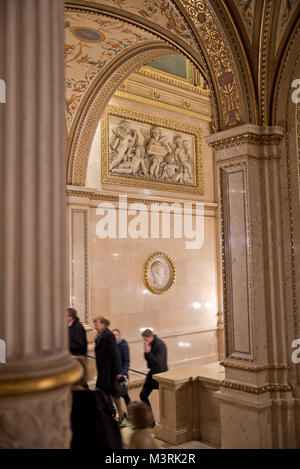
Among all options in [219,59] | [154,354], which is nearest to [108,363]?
[154,354]

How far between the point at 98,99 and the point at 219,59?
4.45 metres

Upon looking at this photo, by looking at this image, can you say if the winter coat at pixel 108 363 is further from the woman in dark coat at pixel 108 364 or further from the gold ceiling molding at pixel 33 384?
A: the gold ceiling molding at pixel 33 384

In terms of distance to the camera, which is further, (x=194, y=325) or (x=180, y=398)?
(x=194, y=325)

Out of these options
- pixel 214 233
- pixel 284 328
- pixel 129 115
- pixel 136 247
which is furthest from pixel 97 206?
pixel 284 328

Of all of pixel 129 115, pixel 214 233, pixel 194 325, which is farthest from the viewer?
pixel 214 233

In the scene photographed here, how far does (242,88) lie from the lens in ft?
19.4

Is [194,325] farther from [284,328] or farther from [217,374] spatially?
[284,328]

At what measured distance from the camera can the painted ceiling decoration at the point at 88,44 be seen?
7.88 m

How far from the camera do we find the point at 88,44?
861 centimetres

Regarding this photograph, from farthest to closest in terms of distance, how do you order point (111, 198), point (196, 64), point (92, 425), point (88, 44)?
point (111, 198), point (88, 44), point (196, 64), point (92, 425)

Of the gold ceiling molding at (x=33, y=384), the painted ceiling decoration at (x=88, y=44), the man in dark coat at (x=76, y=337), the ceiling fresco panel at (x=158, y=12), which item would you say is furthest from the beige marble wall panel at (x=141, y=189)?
the gold ceiling molding at (x=33, y=384)

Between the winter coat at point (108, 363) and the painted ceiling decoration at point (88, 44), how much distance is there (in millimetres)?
5470

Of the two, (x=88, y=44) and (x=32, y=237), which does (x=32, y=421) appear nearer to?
(x=32, y=237)

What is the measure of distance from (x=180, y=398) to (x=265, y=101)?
4413 mm
